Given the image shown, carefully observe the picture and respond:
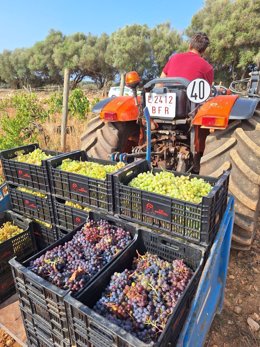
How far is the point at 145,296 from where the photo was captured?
4.45ft

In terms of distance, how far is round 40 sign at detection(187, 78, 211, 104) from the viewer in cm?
243

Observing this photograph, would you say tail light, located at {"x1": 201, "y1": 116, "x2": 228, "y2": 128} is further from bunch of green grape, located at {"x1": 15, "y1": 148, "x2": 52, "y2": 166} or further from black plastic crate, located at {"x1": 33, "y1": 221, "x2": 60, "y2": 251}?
black plastic crate, located at {"x1": 33, "y1": 221, "x2": 60, "y2": 251}

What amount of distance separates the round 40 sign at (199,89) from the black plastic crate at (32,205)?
5.44 ft

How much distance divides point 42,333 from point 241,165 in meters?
1.99

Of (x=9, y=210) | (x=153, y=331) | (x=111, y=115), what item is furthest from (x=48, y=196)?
(x=153, y=331)

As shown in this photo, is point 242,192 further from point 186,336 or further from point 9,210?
point 9,210

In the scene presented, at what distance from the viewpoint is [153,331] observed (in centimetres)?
120

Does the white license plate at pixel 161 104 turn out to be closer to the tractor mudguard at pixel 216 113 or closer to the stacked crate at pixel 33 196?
the tractor mudguard at pixel 216 113

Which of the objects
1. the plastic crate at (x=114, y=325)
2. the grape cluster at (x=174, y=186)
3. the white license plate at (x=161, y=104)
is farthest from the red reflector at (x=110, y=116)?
the plastic crate at (x=114, y=325)

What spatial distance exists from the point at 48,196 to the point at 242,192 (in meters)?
1.75

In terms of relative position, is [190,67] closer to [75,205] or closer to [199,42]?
[199,42]

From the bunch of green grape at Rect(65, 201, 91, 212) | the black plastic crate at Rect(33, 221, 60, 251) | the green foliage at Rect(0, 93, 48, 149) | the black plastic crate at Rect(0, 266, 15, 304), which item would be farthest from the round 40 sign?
the green foliage at Rect(0, 93, 48, 149)

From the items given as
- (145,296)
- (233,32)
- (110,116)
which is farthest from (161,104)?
(233,32)

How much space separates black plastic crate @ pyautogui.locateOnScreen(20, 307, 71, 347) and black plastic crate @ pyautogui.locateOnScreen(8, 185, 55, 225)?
0.98m
